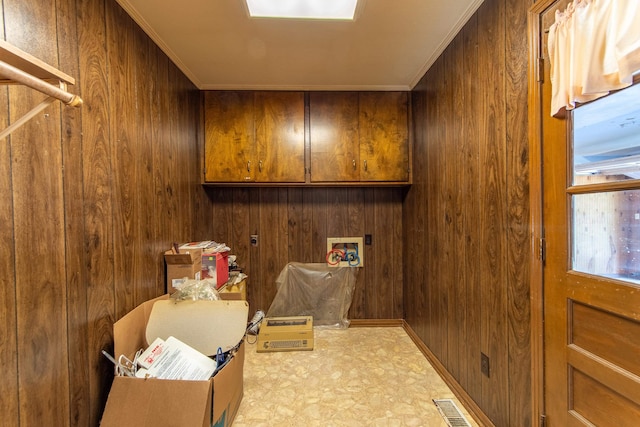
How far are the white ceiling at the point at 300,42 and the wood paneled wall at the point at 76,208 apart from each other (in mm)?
257

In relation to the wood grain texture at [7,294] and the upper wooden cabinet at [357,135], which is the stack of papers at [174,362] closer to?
the wood grain texture at [7,294]

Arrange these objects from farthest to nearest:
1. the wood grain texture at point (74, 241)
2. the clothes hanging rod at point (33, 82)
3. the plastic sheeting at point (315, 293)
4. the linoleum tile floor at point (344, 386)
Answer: the plastic sheeting at point (315, 293) → the linoleum tile floor at point (344, 386) → the wood grain texture at point (74, 241) → the clothes hanging rod at point (33, 82)

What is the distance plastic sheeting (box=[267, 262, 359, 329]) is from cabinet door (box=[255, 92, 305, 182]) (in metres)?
1.02

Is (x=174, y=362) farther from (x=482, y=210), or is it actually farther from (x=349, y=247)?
(x=349, y=247)

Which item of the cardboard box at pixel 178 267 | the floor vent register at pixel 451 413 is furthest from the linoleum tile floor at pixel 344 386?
the cardboard box at pixel 178 267

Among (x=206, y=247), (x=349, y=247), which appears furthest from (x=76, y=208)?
(x=349, y=247)

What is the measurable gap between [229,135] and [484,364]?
2727 mm

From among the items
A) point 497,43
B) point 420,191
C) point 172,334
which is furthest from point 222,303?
point 497,43

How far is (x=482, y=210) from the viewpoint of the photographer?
5.37ft

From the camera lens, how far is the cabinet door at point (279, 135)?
2.74 metres

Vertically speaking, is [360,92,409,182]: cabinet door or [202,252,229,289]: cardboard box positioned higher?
[360,92,409,182]: cabinet door

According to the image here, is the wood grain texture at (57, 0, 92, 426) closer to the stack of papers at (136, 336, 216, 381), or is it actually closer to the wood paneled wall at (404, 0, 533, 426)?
the stack of papers at (136, 336, 216, 381)

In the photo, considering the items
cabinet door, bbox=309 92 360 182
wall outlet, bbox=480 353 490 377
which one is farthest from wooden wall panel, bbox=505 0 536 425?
cabinet door, bbox=309 92 360 182

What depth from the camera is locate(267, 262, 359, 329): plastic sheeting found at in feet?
9.80
